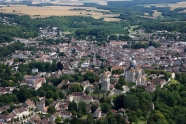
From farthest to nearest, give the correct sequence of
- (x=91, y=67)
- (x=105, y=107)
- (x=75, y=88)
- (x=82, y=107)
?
1. (x=91, y=67)
2. (x=75, y=88)
3. (x=105, y=107)
4. (x=82, y=107)

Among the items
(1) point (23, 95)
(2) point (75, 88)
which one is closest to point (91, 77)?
(2) point (75, 88)

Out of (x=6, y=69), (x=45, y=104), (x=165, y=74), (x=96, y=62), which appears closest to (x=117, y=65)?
(x=96, y=62)

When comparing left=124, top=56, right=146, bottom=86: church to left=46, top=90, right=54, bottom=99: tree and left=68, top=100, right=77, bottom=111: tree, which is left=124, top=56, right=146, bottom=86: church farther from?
left=68, top=100, right=77, bottom=111: tree

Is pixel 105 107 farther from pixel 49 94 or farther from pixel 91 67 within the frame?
pixel 91 67

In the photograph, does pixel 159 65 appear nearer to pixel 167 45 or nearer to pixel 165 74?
pixel 165 74

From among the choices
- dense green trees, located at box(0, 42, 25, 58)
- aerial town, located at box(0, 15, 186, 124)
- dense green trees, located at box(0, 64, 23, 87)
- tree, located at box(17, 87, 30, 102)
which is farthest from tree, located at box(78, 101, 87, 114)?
dense green trees, located at box(0, 42, 25, 58)

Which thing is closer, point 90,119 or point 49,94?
point 90,119

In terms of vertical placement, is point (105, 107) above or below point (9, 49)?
above

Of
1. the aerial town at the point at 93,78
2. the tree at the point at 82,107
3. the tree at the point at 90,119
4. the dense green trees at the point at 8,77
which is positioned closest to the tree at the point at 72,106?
the aerial town at the point at 93,78

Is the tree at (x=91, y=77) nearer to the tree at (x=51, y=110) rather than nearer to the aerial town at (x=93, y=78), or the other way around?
the aerial town at (x=93, y=78)

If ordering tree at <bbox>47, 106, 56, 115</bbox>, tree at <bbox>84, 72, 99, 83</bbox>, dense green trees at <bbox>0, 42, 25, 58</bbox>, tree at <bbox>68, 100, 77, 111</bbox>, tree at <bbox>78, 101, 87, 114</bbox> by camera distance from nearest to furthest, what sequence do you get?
tree at <bbox>47, 106, 56, 115</bbox> < tree at <bbox>78, 101, 87, 114</bbox> < tree at <bbox>68, 100, 77, 111</bbox> < tree at <bbox>84, 72, 99, 83</bbox> < dense green trees at <bbox>0, 42, 25, 58</bbox>

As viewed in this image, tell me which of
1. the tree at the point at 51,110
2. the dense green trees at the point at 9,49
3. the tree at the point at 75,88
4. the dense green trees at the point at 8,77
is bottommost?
the dense green trees at the point at 9,49
